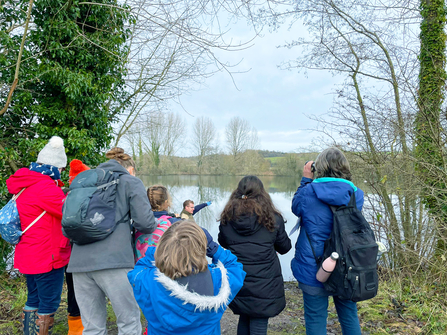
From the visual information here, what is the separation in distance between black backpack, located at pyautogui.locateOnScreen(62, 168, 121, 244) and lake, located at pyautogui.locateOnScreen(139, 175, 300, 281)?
361 cm

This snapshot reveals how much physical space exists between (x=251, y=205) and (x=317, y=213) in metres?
0.46

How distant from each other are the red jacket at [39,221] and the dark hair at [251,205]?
132cm

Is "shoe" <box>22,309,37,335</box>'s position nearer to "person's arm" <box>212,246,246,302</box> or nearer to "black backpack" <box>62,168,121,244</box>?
"black backpack" <box>62,168,121,244</box>

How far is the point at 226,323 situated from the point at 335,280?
1.92 m

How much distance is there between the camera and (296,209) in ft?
7.10

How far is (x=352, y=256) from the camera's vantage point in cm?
185

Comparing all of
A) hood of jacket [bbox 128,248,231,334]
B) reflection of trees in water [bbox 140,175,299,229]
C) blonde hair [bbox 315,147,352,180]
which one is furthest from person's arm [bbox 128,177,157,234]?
reflection of trees in water [bbox 140,175,299,229]

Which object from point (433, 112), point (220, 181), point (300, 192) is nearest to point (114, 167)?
point (300, 192)

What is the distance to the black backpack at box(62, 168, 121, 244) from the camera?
5.94 ft

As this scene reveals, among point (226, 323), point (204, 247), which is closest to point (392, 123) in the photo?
point (226, 323)

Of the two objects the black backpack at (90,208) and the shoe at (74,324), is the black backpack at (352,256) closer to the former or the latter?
the black backpack at (90,208)

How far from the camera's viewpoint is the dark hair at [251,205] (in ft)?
6.84

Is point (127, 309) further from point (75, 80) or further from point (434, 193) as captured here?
point (434, 193)

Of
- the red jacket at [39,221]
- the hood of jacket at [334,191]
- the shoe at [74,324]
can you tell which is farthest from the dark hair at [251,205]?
the shoe at [74,324]
